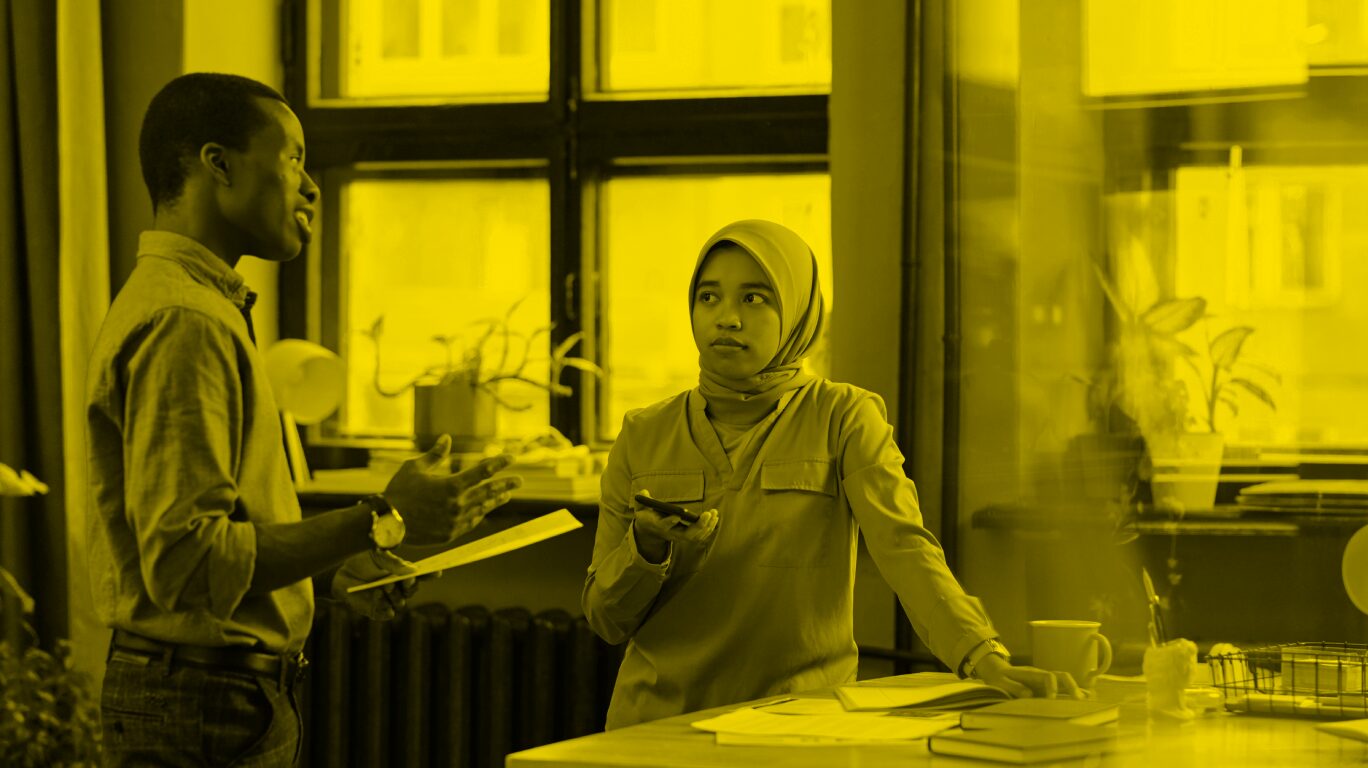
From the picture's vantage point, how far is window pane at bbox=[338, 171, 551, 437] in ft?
11.5

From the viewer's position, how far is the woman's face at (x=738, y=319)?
2.19 metres

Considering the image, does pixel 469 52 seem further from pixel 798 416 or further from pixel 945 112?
pixel 798 416

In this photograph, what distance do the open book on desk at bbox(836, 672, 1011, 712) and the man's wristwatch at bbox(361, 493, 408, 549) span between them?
564 millimetres

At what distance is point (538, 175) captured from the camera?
3.53 metres

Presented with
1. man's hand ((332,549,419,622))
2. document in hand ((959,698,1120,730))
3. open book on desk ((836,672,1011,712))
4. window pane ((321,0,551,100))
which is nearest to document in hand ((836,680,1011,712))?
open book on desk ((836,672,1011,712))

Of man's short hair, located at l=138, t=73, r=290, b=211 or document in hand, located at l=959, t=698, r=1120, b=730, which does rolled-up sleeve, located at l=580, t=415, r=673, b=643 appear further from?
man's short hair, located at l=138, t=73, r=290, b=211

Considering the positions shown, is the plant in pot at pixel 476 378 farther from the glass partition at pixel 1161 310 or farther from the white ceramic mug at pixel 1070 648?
the white ceramic mug at pixel 1070 648

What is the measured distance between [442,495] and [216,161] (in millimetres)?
489

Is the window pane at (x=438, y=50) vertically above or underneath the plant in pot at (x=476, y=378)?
above

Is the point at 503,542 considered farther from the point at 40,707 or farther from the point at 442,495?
the point at 40,707

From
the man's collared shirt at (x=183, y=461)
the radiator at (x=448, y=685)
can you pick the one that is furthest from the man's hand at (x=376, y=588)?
the radiator at (x=448, y=685)

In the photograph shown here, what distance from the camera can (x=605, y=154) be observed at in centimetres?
344

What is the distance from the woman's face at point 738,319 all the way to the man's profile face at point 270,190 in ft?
1.92

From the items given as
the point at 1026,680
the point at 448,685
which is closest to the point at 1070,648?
the point at 1026,680
